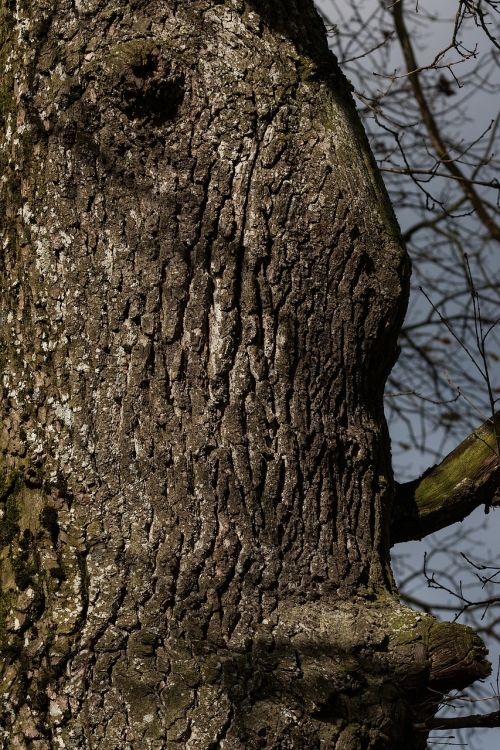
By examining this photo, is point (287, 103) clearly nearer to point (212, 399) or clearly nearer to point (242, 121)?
point (242, 121)

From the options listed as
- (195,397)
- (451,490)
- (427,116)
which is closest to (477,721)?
(451,490)

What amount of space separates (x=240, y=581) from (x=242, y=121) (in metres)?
0.94

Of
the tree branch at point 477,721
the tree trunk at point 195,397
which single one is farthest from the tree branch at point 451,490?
the tree branch at point 477,721

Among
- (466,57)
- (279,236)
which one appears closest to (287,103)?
(279,236)

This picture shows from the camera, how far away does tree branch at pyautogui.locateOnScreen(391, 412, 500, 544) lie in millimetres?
2191

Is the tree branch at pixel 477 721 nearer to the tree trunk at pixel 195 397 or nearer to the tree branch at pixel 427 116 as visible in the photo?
the tree trunk at pixel 195 397

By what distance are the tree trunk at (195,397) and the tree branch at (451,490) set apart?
0.33m

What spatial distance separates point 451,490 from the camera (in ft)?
7.24

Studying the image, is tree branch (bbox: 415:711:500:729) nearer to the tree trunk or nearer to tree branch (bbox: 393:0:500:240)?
the tree trunk

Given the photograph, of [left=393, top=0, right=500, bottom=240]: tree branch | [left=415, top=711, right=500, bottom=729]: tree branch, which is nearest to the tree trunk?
[left=415, top=711, right=500, bottom=729]: tree branch

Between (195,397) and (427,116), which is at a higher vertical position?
(427,116)

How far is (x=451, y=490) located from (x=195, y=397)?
2.83 ft

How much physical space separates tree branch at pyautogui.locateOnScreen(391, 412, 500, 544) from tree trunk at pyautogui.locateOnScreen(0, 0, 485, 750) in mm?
329

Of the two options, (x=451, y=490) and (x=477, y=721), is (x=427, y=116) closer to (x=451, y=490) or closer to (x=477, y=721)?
(x=451, y=490)
